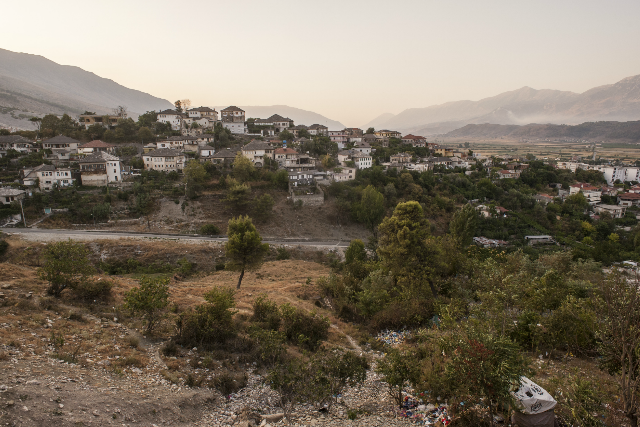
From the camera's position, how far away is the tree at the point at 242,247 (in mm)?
25075

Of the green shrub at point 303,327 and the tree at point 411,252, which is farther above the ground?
the tree at point 411,252

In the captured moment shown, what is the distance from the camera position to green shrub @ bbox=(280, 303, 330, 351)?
51.0ft

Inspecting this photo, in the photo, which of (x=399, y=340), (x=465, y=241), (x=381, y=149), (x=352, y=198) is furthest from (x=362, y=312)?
(x=381, y=149)

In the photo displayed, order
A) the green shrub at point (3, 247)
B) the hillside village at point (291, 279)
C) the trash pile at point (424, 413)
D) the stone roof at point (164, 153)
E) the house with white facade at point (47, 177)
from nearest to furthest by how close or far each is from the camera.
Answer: the trash pile at point (424, 413) < the hillside village at point (291, 279) < the green shrub at point (3, 247) < the house with white facade at point (47, 177) < the stone roof at point (164, 153)

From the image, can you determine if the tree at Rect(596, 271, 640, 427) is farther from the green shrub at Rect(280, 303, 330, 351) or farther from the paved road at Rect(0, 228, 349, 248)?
the paved road at Rect(0, 228, 349, 248)

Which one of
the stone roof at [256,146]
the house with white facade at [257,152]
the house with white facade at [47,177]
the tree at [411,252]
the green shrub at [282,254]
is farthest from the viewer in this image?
the stone roof at [256,146]

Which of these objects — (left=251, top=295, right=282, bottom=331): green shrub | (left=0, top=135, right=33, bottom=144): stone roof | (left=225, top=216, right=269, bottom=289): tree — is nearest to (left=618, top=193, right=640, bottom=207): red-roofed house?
(left=225, top=216, right=269, bottom=289): tree

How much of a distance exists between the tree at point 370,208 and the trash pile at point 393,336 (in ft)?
93.0

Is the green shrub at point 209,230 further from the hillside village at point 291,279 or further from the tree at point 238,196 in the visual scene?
the tree at point 238,196

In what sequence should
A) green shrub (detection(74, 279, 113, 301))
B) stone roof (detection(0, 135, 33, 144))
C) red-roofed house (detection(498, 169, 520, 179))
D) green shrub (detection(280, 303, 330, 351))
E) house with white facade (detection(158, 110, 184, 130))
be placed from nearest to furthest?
green shrub (detection(280, 303, 330, 351)) < green shrub (detection(74, 279, 113, 301)) < stone roof (detection(0, 135, 33, 144)) < house with white facade (detection(158, 110, 184, 130)) < red-roofed house (detection(498, 169, 520, 179))

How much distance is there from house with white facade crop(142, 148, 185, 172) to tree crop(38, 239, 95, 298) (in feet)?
111

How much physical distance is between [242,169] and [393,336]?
35.4m

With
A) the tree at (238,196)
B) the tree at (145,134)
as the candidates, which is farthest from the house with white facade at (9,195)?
the tree at (238,196)

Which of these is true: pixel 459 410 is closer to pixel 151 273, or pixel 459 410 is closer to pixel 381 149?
pixel 151 273
